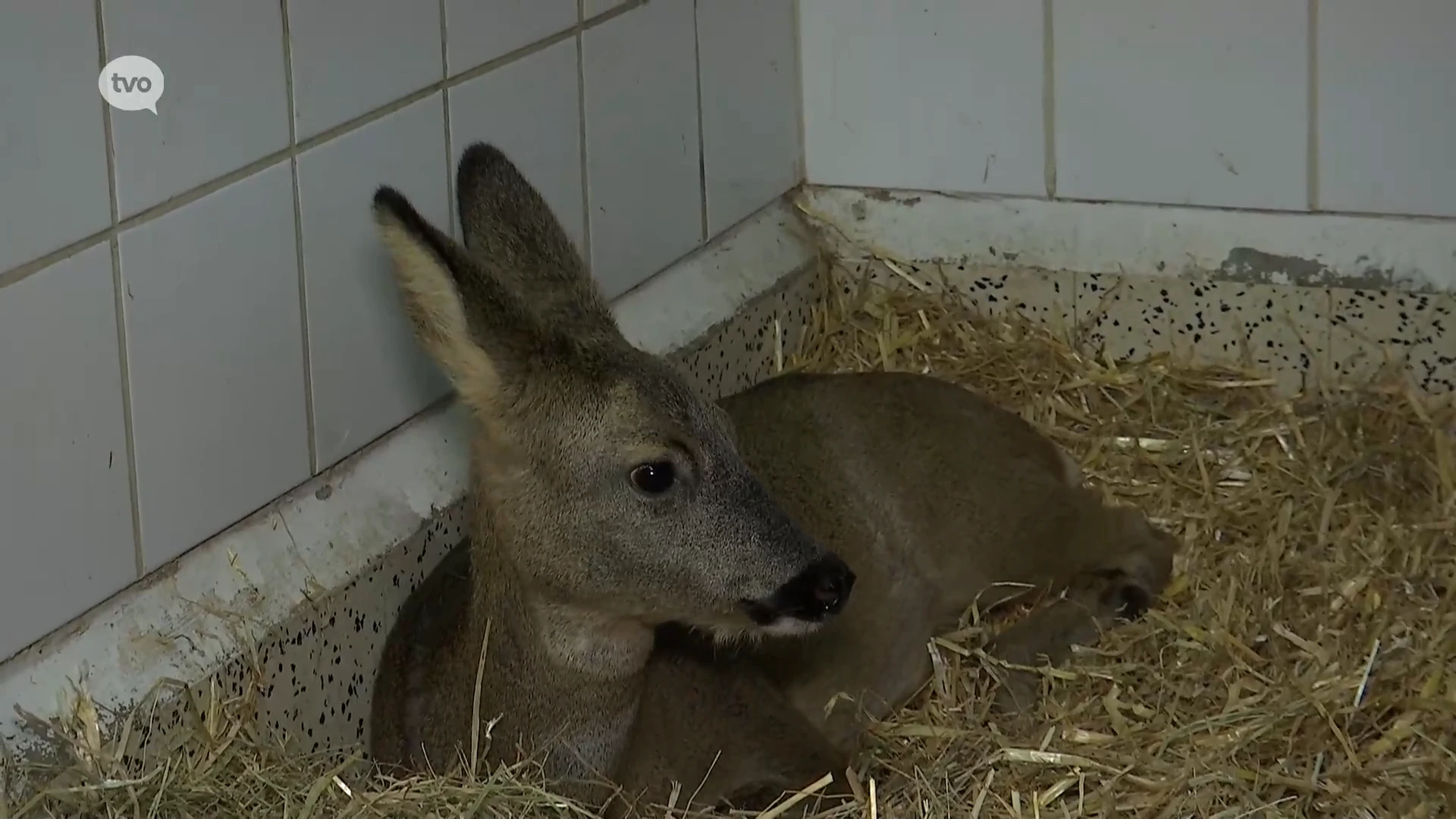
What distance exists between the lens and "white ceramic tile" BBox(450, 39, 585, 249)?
3494mm

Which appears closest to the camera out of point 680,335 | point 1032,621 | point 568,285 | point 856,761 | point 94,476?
point 94,476

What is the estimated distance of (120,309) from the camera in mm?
2775

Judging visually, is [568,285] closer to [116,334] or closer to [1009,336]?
[116,334]

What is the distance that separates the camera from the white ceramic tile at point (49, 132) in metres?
2.55

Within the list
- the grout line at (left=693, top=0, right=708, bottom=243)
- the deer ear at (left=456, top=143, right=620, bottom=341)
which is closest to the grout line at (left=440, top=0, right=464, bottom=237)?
the deer ear at (left=456, top=143, right=620, bottom=341)

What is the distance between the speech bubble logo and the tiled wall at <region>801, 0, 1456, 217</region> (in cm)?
211

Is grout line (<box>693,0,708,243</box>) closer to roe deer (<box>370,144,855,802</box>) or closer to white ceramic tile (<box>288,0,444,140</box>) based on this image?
white ceramic tile (<box>288,0,444,140</box>)

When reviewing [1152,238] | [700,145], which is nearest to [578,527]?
[700,145]

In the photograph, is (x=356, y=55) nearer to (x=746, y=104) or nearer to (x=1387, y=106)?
(x=746, y=104)

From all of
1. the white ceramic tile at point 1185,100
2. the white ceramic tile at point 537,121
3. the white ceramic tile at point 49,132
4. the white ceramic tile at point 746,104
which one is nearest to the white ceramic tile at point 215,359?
the white ceramic tile at point 49,132

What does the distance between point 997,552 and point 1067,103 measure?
3.65 feet

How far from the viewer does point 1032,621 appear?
12.3 feet

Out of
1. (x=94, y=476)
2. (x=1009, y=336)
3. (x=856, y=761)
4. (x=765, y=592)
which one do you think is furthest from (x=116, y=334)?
(x=1009, y=336)

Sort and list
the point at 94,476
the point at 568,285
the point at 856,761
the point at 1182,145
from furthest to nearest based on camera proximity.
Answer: the point at 1182,145 < the point at 856,761 < the point at 568,285 < the point at 94,476
